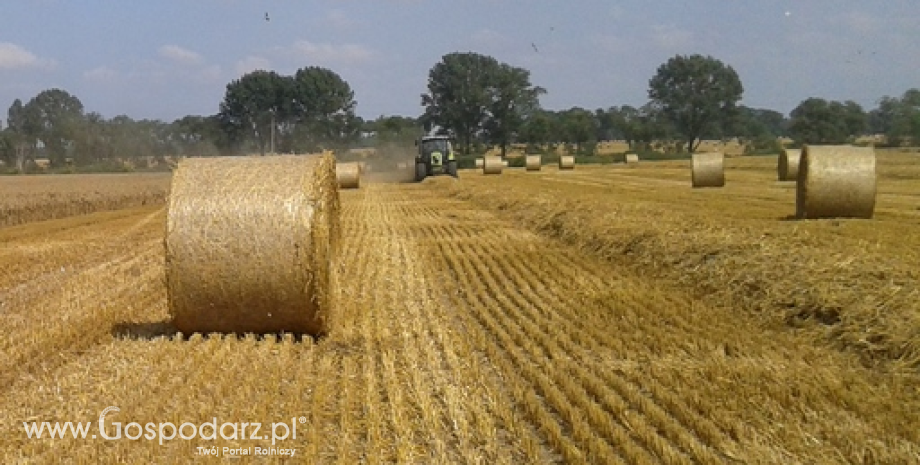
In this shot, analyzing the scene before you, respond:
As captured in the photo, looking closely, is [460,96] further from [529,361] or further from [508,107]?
[529,361]

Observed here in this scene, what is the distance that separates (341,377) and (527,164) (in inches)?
2146

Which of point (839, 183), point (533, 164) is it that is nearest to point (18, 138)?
point (533, 164)

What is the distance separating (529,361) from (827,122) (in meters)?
79.8

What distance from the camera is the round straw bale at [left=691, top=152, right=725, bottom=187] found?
29891 mm

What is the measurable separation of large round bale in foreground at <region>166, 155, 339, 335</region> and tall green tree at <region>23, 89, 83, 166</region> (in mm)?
108321

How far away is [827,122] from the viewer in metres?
79.9

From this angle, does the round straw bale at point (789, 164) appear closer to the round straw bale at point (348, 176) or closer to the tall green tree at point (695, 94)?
the round straw bale at point (348, 176)

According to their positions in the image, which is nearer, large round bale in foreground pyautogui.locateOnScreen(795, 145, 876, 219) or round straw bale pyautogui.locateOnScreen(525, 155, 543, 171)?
large round bale in foreground pyautogui.locateOnScreen(795, 145, 876, 219)

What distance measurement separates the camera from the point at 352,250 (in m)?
15.4

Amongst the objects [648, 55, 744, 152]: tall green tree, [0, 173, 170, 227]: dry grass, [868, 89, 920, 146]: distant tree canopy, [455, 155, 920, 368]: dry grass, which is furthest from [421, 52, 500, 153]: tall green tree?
[455, 155, 920, 368]: dry grass

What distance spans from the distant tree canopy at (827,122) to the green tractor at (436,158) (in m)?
44.4

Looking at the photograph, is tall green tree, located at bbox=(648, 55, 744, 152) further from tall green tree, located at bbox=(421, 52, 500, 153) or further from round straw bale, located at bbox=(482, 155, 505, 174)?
round straw bale, located at bbox=(482, 155, 505, 174)

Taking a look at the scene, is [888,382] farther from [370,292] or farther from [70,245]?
[70,245]

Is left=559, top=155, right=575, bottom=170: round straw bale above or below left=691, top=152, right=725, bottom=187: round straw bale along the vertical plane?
below
